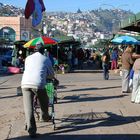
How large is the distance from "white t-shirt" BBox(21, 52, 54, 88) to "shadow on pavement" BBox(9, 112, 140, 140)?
40.5 inches

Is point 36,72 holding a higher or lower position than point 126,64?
higher

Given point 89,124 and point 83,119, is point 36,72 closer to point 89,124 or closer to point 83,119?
point 89,124

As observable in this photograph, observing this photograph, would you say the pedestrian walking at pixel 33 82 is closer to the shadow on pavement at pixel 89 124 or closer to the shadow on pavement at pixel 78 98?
the shadow on pavement at pixel 89 124

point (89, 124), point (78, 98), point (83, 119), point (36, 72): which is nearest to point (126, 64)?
point (78, 98)

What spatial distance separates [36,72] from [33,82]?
0.69 feet

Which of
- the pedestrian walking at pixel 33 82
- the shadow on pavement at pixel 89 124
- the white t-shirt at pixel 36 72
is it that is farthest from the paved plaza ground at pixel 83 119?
the white t-shirt at pixel 36 72

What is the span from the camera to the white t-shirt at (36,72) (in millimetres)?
10117

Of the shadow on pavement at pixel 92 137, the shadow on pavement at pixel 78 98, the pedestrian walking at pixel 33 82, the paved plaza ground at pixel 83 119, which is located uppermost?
the pedestrian walking at pixel 33 82

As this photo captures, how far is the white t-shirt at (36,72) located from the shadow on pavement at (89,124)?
1.03m

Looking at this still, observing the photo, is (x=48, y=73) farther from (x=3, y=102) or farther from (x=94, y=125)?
(x=3, y=102)

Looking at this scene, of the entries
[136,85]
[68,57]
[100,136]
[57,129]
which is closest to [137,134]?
[100,136]

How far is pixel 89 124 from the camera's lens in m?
11.4

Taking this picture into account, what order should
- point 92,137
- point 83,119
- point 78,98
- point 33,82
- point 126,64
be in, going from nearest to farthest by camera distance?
point 92,137
point 33,82
point 83,119
point 78,98
point 126,64

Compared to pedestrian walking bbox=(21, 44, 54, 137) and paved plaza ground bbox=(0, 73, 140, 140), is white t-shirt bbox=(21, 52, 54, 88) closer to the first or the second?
pedestrian walking bbox=(21, 44, 54, 137)
